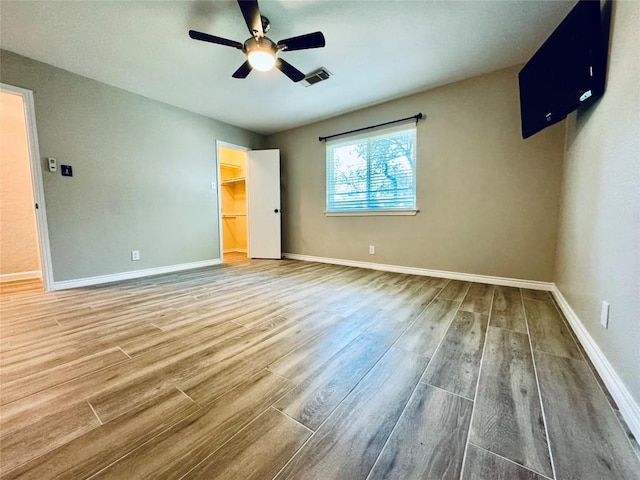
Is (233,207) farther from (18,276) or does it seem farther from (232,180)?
(18,276)

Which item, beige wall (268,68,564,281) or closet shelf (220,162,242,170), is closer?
beige wall (268,68,564,281)

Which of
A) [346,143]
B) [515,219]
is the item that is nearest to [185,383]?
[515,219]

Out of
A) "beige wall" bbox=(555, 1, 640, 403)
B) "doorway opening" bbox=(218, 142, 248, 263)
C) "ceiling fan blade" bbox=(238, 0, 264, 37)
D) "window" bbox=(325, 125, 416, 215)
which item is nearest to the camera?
"beige wall" bbox=(555, 1, 640, 403)

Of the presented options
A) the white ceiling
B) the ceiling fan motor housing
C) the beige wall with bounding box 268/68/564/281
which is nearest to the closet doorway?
the white ceiling

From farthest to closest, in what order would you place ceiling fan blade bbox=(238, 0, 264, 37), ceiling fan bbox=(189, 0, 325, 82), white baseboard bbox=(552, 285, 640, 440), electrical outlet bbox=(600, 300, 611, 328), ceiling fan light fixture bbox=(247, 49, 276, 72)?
ceiling fan light fixture bbox=(247, 49, 276, 72)
ceiling fan bbox=(189, 0, 325, 82)
ceiling fan blade bbox=(238, 0, 264, 37)
electrical outlet bbox=(600, 300, 611, 328)
white baseboard bbox=(552, 285, 640, 440)

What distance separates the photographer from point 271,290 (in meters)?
2.69

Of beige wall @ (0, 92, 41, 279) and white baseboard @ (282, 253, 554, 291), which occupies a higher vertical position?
beige wall @ (0, 92, 41, 279)

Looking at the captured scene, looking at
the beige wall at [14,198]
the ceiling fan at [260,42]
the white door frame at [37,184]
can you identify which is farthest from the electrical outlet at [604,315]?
the beige wall at [14,198]

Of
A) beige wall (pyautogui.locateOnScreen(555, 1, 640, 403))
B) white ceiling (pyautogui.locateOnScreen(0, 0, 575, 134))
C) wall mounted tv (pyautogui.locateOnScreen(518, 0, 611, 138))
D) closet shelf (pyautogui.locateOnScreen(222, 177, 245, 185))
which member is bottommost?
beige wall (pyautogui.locateOnScreen(555, 1, 640, 403))

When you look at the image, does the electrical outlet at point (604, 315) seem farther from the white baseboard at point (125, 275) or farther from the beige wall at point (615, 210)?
the white baseboard at point (125, 275)

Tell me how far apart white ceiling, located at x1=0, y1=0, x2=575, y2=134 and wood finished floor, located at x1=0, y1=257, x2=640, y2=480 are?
2.40 m

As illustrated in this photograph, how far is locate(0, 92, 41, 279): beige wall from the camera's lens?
126 inches

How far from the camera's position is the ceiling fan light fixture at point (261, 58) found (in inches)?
81.5

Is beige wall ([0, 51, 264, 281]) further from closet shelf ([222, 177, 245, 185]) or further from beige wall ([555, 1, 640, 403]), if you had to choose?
beige wall ([555, 1, 640, 403])
